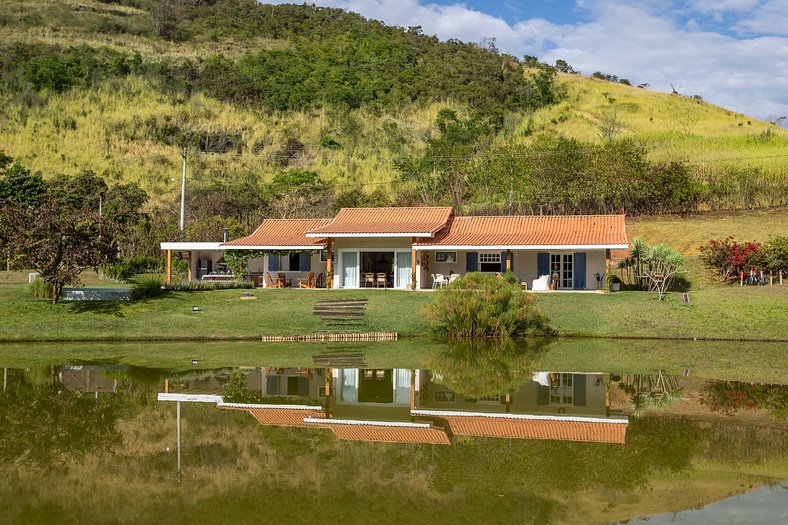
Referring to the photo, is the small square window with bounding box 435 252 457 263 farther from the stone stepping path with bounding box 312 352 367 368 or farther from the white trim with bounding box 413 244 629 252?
the stone stepping path with bounding box 312 352 367 368

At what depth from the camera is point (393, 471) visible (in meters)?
8.66

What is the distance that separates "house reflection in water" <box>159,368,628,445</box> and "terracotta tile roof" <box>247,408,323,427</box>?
1cm

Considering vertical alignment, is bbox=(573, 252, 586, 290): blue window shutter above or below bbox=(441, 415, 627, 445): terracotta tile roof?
above

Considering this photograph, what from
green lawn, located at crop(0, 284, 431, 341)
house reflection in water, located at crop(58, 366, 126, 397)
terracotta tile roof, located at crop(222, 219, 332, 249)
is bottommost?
house reflection in water, located at crop(58, 366, 126, 397)

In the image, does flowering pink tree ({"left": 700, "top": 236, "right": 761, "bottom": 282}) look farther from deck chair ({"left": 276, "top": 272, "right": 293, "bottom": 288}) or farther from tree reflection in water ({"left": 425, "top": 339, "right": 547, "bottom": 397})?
deck chair ({"left": 276, "top": 272, "right": 293, "bottom": 288})

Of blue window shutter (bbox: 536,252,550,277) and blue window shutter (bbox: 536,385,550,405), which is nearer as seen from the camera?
blue window shutter (bbox: 536,385,550,405)

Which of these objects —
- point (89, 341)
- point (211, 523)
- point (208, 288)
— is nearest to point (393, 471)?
point (211, 523)

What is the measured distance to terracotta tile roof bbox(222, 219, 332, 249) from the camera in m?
30.0

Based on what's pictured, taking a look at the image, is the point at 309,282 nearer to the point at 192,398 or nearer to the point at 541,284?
the point at 541,284

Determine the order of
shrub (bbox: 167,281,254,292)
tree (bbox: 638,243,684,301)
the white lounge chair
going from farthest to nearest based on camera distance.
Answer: shrub (bbox: 167,281,254,292) → the white lounge chair → tree (bbox: 638,243,684,301)

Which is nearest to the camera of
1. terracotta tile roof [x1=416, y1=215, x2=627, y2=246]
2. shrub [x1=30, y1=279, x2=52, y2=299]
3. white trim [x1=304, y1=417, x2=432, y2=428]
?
white trim [x1=304, y1=417, x2=432, y2=428]

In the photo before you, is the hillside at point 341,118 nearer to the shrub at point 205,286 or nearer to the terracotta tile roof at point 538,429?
the shrub at point 205,286

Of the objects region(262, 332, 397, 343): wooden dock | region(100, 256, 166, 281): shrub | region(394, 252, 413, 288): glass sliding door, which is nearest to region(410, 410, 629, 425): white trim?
region(262, 332, 397, 343): wooden dock

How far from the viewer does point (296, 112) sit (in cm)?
6469
